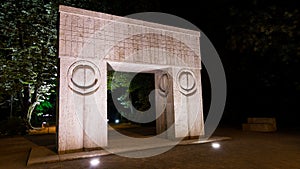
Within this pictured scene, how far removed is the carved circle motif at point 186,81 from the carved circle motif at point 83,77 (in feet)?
9.99

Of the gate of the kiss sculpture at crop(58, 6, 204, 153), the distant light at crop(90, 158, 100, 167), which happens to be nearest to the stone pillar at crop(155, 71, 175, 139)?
the gate of the kiss sculpture at crop(58, 6, 204, 153)

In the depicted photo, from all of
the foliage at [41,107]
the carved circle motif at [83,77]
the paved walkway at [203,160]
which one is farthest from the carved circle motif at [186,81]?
the foliage at [41,107]

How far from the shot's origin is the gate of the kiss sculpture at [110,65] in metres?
5.98

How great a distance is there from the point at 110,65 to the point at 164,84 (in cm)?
226

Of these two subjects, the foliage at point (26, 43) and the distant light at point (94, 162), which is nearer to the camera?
the distant light at point (94, 162)

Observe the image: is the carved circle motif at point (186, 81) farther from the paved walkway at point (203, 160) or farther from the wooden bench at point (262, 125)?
the wooden bench at point (262, 125)

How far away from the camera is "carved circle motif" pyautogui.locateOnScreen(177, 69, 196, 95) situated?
309 inches

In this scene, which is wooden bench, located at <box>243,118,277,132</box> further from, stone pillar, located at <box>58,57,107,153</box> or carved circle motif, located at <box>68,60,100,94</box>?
carved circle motif, located at <box>68,60,100,94</box>

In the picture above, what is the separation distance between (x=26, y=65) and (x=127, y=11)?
7.03 meters

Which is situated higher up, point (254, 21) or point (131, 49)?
point (254, 21)

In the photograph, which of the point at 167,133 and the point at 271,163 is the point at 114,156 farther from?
the point at 271,163

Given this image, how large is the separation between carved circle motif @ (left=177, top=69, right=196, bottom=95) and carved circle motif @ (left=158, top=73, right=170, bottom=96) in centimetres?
50

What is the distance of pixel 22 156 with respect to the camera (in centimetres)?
600

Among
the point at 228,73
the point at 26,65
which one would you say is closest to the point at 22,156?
the point at 26,65
